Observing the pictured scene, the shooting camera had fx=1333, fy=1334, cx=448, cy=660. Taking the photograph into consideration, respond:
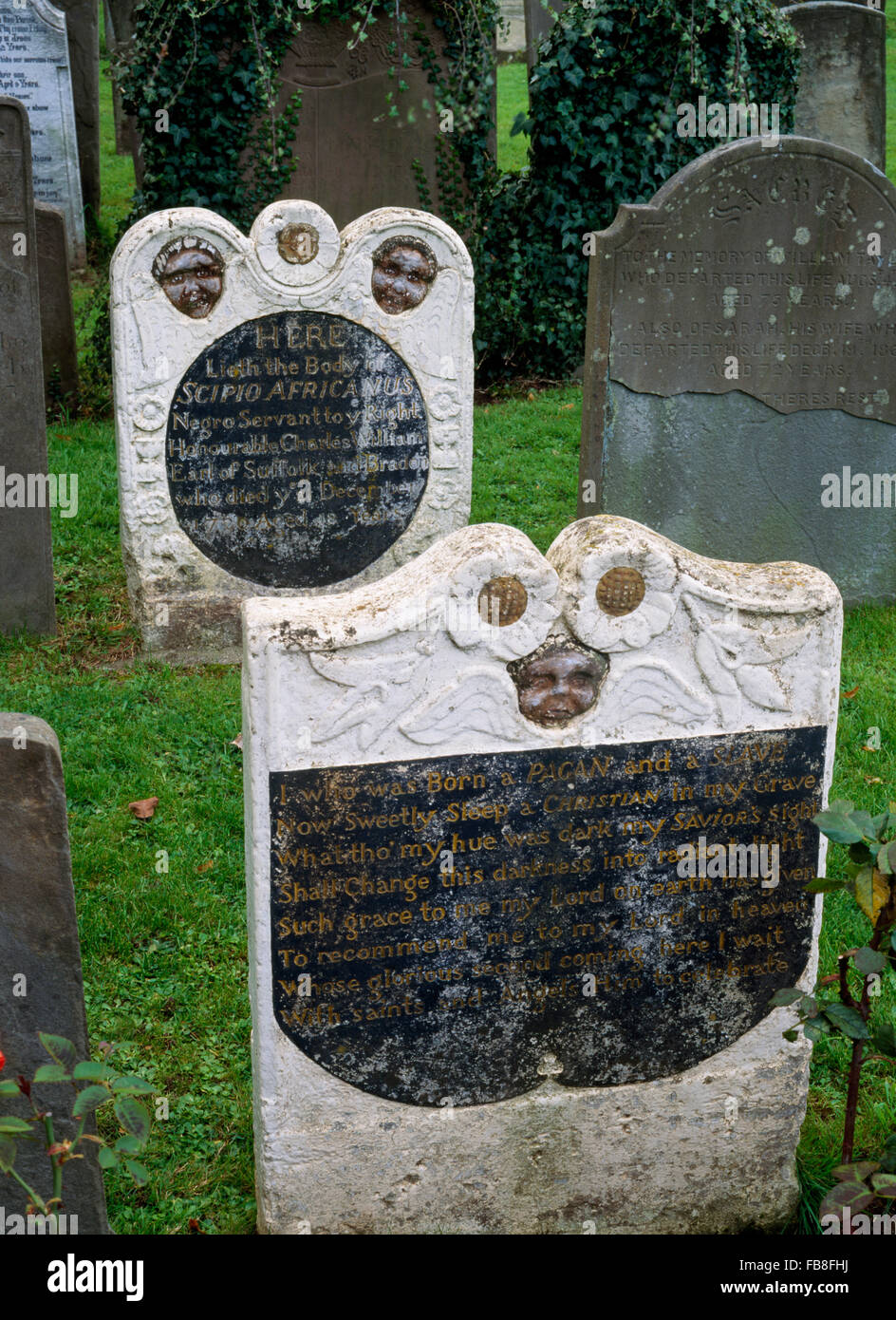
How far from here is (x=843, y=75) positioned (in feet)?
35.0

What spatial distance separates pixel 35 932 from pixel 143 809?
6.94 ft

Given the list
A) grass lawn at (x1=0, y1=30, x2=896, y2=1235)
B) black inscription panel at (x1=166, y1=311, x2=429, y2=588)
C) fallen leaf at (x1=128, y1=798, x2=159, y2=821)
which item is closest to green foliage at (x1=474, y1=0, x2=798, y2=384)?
grass lawn at (x1=0, y1=30, x2=896, y2=1235)

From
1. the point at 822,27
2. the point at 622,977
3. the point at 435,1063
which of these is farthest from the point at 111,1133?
the point at 822,27

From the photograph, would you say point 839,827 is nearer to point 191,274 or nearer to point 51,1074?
point 51,1074

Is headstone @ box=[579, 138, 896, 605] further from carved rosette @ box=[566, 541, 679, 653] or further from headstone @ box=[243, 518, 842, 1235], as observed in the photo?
carved rosette @ box=[566, 541, 679, 653]

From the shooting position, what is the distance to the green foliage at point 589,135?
28.4 feet

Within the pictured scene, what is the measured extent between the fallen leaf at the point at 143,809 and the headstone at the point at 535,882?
1.93m

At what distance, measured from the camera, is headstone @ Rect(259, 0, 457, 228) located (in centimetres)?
905

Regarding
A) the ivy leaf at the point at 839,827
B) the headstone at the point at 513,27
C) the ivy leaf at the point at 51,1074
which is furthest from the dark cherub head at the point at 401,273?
the headstone at the point at 513,27

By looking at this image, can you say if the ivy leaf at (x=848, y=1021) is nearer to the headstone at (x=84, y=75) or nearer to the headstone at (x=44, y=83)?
the headstone at (x=44, y=83)

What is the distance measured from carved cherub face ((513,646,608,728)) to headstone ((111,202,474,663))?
123 inches

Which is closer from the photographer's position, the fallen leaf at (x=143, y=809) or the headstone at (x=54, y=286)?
the fallen leaf at (x=143, y=809)

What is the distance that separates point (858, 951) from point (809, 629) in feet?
2.25

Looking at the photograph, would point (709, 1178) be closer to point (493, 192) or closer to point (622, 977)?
point (622, 977)
